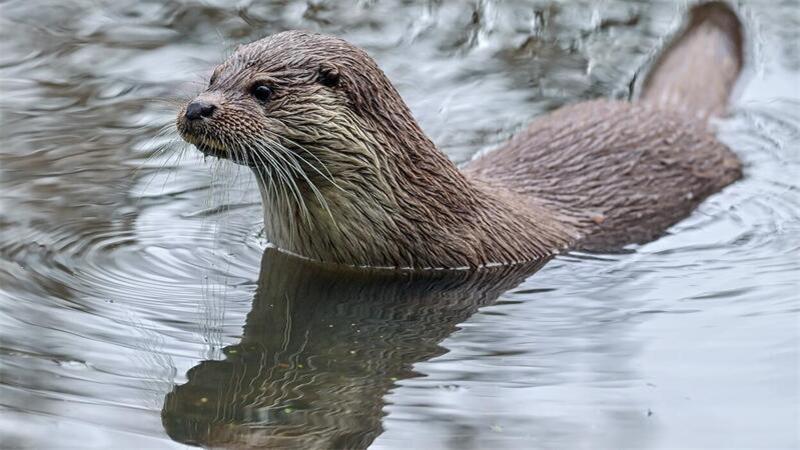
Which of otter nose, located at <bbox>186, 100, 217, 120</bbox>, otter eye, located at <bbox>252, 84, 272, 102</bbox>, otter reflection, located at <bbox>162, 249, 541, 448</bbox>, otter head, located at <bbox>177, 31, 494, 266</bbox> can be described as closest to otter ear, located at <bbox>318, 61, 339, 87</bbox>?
otter head, located at <bbox>177, 31, 494, 266</bbox>

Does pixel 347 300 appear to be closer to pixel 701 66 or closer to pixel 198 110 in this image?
pixel 198 110

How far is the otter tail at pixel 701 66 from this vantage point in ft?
25.2

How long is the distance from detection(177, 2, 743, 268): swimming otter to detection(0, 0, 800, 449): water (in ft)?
0.46

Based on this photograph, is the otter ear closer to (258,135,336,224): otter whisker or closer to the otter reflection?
(258,135,336,224): otter whisker

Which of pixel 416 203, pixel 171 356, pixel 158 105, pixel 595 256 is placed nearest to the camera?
pixel 171 356

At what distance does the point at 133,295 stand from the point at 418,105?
3005 millimetres

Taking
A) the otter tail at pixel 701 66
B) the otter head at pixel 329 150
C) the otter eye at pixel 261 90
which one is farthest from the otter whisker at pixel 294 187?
the otter tail at pixel 701 66

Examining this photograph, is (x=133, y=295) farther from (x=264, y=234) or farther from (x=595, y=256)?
(x=595, y=256)

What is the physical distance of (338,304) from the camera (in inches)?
218

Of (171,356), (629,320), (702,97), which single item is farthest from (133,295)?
(702,97)

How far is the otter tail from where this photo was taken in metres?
7.68

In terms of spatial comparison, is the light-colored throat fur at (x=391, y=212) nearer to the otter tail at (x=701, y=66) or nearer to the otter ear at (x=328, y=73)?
the otter ear at (x=328, y=73)

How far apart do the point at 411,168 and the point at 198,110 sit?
0.95 metres

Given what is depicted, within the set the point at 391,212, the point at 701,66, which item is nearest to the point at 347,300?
the point at 391,212
